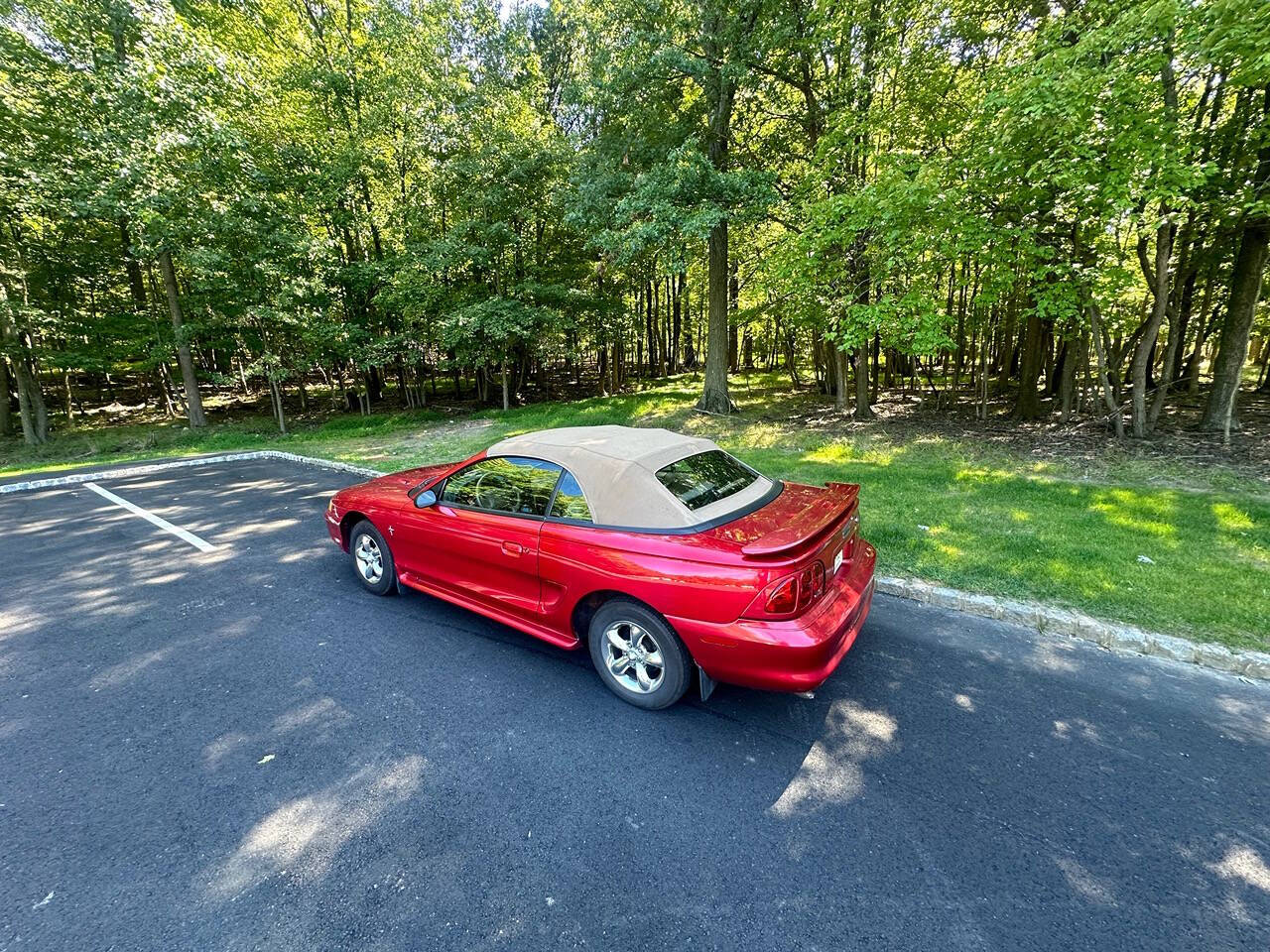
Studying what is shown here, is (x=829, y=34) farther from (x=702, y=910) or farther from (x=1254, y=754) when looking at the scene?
(x=702, y=910)

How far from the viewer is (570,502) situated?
3264 millimetres

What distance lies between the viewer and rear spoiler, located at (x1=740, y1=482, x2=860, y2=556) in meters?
2.65

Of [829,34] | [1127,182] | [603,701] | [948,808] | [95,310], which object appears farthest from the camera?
[95,310]

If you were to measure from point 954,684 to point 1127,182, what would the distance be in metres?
7.73

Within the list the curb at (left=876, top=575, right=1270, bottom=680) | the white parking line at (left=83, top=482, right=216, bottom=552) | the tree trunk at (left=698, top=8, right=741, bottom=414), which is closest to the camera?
the curb at (left=876, top=575, right=1270, bottom=680)

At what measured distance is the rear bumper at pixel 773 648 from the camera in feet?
8.28

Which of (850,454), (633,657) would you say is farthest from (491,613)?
(850,454)

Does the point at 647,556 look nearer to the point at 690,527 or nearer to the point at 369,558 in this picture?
the point at 690,527

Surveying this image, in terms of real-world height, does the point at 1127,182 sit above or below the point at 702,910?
above

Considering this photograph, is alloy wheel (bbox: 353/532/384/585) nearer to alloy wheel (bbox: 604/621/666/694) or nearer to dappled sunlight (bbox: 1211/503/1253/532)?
alloy wheel (bbox: 604/621/666/694)

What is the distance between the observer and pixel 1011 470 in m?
7.75

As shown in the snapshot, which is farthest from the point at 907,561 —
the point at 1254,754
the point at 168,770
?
the point at 168,770

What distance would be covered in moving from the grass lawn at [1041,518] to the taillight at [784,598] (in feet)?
7.82

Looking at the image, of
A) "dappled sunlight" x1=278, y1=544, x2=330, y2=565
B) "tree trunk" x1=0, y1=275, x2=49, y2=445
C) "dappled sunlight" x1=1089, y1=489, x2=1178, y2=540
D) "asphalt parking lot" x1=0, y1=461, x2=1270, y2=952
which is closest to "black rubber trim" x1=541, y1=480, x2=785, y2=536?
"asphalt parking lot" x1=0, y1=461, x2=1270, y2=952
